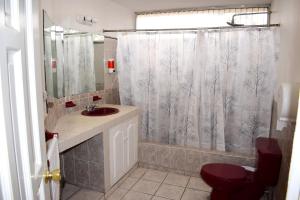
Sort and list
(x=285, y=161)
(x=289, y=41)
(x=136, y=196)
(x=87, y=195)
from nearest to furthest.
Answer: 1. (x=285, y=161)
2. (x=289, y=41)
3. (x=87, y=195)
4. (x=136, y=196)

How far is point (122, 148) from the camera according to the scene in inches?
102

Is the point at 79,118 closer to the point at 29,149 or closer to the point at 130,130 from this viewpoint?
the point at 130,130

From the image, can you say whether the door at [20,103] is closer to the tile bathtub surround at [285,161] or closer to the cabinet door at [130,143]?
the tile bathtub surround at [285,161]

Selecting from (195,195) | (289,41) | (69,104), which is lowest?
(195,195)

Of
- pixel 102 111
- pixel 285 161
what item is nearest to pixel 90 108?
pixel 102 111

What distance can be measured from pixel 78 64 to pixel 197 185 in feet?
6.83

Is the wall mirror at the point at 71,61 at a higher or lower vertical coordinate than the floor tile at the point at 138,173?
higher

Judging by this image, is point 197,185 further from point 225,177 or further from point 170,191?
point 225,177

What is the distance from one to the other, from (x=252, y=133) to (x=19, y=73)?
2640mm

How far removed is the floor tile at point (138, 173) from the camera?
289cm

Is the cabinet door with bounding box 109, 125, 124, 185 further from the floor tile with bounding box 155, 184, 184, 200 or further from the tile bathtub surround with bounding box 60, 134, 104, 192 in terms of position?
the floor tile with bounding box 155, 184, 184, 200

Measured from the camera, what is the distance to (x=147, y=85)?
9.92ft

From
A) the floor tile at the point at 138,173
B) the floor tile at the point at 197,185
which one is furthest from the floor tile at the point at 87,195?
the floor tile at the point at 197,185

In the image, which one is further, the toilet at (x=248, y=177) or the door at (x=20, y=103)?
the toilet at (x=248, y=177)
